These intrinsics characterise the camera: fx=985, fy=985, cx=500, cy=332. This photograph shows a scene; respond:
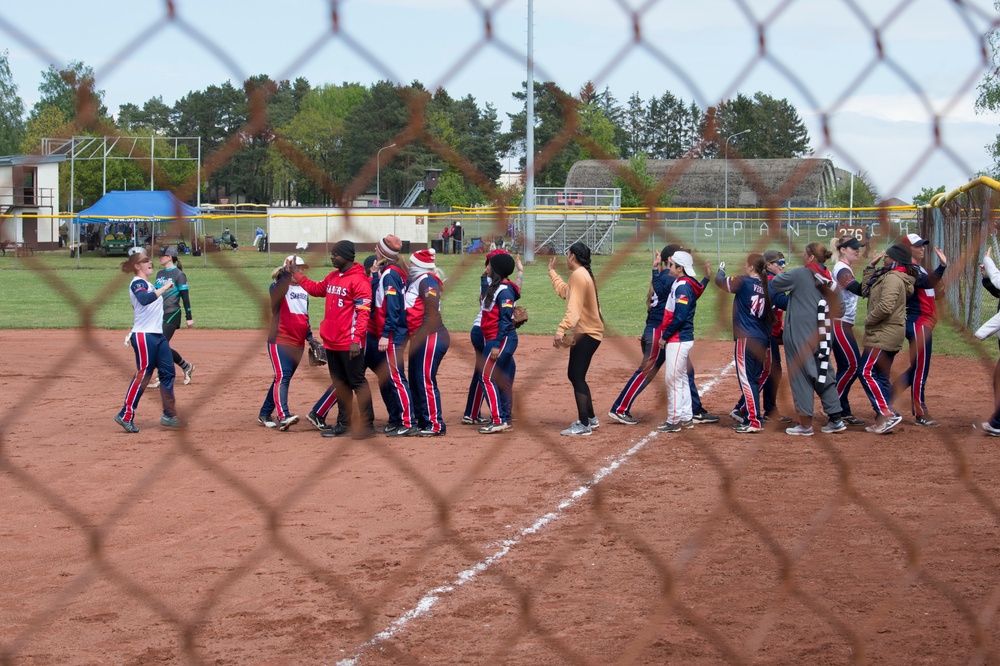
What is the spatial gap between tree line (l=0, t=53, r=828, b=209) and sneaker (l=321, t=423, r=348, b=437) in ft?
22.8

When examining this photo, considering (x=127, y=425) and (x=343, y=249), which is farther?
(x=127, y=425)

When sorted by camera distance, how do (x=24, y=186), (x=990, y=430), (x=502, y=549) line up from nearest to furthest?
(x=24, y=186), (x=502, y=549), (x=990, y=430)

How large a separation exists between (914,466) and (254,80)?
7.43m

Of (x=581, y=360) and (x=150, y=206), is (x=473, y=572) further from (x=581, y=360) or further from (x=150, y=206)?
(x=150, y=206)

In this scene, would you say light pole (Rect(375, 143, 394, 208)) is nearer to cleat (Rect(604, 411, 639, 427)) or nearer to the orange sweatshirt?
the orange sweatshirt

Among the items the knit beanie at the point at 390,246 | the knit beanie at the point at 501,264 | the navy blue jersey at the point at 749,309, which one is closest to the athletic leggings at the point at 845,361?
the navy blue jersey at the point at 749,309

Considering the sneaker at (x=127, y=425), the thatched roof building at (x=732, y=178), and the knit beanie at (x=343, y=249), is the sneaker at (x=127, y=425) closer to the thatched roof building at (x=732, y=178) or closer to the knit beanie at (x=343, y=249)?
the knit beanie at (x=343, y=249)

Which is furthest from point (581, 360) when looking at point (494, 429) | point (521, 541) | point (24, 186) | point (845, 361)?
point (24, 186)

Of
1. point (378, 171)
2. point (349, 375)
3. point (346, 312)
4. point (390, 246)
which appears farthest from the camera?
point (346, 312)

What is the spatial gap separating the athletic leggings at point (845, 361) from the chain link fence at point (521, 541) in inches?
29.0

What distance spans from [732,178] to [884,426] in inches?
297

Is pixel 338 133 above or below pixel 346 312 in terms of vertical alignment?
above

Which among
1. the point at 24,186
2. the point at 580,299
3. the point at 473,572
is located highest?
the point at 24,186

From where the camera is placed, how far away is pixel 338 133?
166 centimetres
